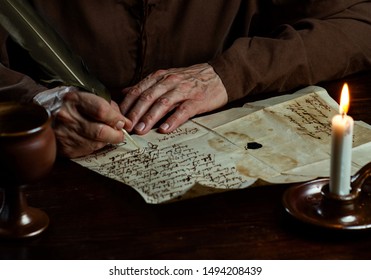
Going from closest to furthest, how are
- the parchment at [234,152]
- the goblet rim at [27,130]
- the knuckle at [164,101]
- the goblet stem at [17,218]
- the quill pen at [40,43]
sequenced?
the goblet rim at [27,130]
the goblet stem at [17,218]
the parchment at [234,152]
the quill pen at [40,43]
the knuckle at [164,101]

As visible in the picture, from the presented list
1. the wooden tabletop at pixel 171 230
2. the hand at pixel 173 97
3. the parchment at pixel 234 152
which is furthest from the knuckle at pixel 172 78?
the wooden tabletop at pixel 171 230

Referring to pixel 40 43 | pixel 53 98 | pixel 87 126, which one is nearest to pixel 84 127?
pixel 87 126

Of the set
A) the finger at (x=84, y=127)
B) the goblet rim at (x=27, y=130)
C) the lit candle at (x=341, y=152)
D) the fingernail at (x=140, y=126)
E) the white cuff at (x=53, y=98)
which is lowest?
the fingernail at (x=140, y=126)

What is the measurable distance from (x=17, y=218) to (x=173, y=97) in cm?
67

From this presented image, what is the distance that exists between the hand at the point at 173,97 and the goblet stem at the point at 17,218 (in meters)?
0.50

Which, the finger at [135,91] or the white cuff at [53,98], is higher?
the white cuff at [53,98]

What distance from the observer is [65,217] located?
1.40 meters

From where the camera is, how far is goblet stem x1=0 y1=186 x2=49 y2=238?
131 cm

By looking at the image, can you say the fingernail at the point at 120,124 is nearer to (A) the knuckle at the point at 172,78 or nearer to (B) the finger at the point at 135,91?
(B) the finger at the point at 135,91

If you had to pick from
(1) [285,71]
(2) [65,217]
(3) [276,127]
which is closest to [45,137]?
(2) [65,217]

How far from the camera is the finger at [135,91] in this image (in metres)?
1.88

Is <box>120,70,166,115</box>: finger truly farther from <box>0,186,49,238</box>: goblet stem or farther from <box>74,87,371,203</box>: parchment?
<box>0,186,49,238</box>: goblet stem

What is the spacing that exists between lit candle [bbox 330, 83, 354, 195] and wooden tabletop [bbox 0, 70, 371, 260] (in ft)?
0.27

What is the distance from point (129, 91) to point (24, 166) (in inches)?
28.5
